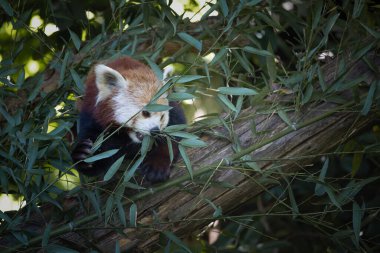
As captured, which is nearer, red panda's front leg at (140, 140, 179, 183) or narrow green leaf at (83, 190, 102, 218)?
narrow green leaf at (83, 190, 102, 218)

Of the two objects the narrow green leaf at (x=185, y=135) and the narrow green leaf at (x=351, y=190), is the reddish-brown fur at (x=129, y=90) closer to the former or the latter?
the narrow green leaf at (x=185, y=135)

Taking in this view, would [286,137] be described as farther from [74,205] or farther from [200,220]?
[74,205]

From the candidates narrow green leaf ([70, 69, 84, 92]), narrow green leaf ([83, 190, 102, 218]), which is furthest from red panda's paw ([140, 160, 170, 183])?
narrow green leaf ([70, 69, 84, 92])

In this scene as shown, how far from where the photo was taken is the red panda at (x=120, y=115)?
292 cm

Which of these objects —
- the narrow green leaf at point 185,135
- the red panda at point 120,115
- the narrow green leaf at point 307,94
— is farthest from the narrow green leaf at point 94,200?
the narrow green leaf at point 307,94

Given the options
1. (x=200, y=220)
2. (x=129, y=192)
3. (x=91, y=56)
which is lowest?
(x=200, y=220)

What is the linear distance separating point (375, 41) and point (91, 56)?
6.10ft

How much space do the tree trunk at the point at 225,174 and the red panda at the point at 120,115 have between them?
20 cm

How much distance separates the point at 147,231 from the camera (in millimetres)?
2758

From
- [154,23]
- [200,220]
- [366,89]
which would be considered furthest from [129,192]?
[366,89]

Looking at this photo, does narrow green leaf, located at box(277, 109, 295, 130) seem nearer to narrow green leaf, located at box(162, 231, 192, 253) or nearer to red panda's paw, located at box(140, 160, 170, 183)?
red panda's paw, located at box(140, 160, 170, 183)

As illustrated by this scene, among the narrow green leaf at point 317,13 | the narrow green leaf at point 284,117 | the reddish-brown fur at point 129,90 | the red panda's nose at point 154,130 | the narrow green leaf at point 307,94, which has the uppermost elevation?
the narrow green leaf at point 317,13

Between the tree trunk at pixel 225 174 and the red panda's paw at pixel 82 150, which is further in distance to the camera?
the red panda's paw at pixel 82 150

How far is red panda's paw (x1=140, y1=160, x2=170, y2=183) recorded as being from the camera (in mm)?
2775
